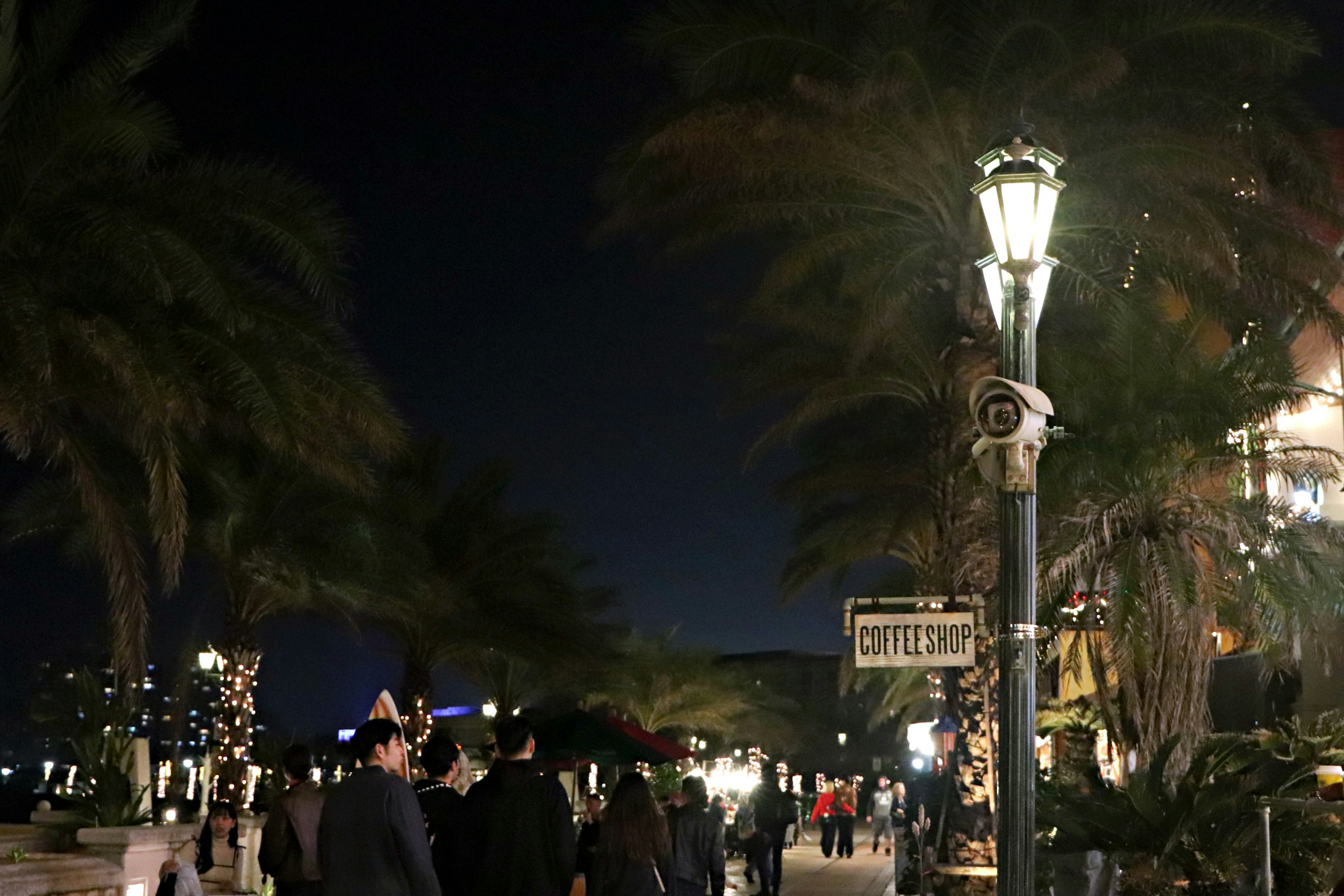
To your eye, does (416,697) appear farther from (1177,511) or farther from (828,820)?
(1177,511)

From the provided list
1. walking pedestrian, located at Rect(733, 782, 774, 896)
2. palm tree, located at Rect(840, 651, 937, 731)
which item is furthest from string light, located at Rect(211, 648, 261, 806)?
palm tree, located at Rect(840, 651, 937, 731)

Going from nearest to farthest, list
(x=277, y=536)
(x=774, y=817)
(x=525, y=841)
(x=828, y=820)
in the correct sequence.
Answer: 1. (x=525, y=841)
2. (x=774, y=817)
3. (x=277, y=536)
4. (x=828, y=820)

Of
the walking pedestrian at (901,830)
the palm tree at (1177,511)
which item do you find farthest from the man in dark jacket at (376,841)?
the walking pedestrian at (901,830)

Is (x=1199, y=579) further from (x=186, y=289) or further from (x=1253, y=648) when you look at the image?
(x=186, y=289)

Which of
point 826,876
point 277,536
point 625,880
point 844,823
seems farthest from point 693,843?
point 844,823

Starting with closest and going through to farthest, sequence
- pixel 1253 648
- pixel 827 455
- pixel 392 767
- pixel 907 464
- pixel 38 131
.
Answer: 1. pixel 392 767
2. pixel 38 131
3. pixel 1253 648
4. pixel 907 464
5. pixel 827 455

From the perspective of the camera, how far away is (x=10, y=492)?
26.3 metres

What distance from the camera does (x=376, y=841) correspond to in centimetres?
616

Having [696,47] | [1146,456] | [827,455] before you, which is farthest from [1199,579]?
[827,455]

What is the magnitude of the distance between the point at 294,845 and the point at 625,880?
178 cm

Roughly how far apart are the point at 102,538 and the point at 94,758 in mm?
2113

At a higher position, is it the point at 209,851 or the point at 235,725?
the point at 235,725

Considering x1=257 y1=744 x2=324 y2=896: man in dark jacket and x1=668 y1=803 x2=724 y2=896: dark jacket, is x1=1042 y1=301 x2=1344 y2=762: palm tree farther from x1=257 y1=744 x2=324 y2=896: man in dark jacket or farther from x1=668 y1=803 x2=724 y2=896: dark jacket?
x1=257 y1=744 x2=324 y2=896: man in dark jacket

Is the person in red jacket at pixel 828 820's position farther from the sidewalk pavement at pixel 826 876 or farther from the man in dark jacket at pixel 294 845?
the man in dark jacket at pixel 294 845
